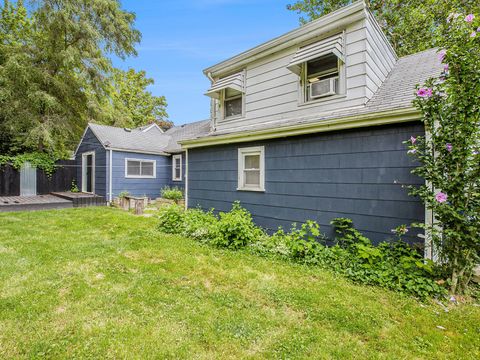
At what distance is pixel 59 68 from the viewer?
1332 cm

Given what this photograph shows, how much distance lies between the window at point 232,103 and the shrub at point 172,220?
10.3ft

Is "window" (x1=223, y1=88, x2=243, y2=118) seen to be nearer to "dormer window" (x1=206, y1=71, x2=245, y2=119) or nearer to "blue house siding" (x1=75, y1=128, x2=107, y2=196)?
Result: "dormer window" (x1=206, y1=71, x2=245, y2=119)

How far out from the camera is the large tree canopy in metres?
12.2

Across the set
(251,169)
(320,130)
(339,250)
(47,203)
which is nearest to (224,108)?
(251,169)

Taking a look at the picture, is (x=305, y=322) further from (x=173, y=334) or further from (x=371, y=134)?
(x=371, y=134)

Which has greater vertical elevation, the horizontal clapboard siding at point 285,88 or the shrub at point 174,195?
the horizontal clapboard siding at point 285,88

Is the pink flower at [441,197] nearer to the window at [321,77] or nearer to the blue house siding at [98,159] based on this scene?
the window at [321,77]

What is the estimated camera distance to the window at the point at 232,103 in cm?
694

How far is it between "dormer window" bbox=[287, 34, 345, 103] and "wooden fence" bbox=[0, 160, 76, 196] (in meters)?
12.4

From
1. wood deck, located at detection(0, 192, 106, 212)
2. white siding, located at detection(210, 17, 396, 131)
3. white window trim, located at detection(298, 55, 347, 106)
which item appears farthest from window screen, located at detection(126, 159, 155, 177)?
white window trim, located at detection(298, 55, 347, 106)

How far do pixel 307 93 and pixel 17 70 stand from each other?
46.9 feet

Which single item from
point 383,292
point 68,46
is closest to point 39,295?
point 383,292

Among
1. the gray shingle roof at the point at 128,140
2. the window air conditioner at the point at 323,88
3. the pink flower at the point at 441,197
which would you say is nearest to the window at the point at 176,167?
the gray shingle roof at the point at 128,140

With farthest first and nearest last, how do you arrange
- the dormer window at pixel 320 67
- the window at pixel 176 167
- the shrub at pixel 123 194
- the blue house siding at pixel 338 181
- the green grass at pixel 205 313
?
the window at pixel 176 167 → the shrub at pixel 123 194 → the dormer window at pixel 320 67 → the blue house siding at pixel 338 181 → the green grass at pixel 205 313
